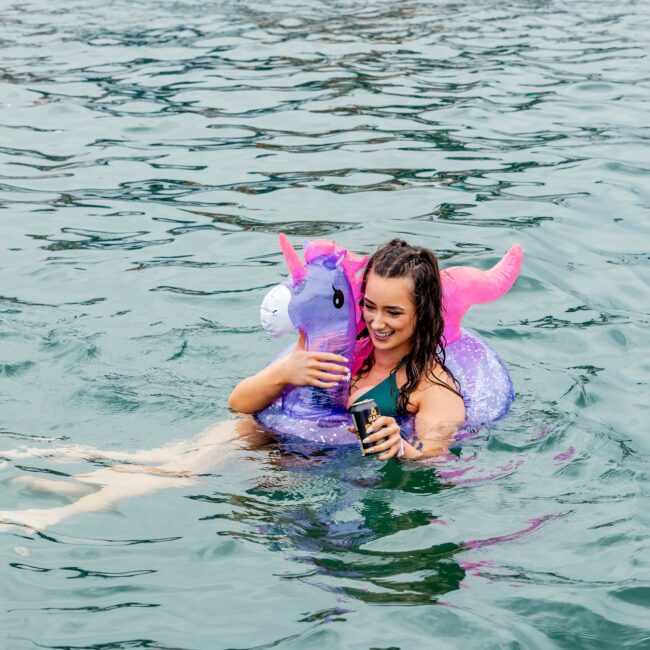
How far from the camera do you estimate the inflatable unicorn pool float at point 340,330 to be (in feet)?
17.8

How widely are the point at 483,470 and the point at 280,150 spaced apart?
595 centimetres

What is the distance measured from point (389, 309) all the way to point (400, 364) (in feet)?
1.26

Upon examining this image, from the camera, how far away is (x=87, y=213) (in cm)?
934

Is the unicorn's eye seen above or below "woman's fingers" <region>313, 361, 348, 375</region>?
above

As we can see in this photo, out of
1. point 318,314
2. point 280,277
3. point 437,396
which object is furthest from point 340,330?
point 280,277

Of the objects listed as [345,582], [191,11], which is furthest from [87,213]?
[191,11]

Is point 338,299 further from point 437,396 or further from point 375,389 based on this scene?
point 437,396

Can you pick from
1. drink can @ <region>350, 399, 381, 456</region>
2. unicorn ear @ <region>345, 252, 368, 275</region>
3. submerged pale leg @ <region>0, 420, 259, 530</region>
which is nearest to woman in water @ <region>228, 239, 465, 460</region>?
unicorn ear @ <region>345, 252, 368, 275</region>

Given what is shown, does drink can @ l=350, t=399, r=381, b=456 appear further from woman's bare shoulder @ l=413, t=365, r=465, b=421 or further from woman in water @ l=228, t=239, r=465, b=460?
woman's bare shoulder @ l=413, t=365, r=465, b=421

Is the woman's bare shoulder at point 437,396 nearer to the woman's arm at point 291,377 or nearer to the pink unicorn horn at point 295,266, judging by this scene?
the woman's arm at point 291,377

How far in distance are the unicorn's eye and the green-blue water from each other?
768mm

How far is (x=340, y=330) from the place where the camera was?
5.45 m

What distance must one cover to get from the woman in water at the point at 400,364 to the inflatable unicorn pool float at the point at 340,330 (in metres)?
0.08

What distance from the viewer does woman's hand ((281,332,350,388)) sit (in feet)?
17.5
